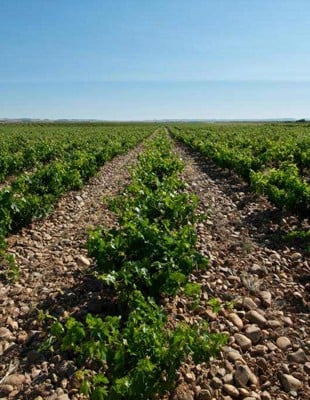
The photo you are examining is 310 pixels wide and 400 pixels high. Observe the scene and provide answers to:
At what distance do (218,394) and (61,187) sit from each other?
8269mm

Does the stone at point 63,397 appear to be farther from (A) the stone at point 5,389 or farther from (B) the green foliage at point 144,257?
(B) the green foliage at point 144,257

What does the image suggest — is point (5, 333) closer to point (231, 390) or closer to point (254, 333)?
point (231, 390)

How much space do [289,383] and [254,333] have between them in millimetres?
840

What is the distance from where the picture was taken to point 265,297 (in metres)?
5.64

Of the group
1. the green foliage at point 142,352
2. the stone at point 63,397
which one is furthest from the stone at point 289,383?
the stone at point 63,397

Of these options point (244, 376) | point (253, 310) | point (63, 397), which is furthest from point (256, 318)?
point (63, 397)

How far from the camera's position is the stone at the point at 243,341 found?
4.60 meters

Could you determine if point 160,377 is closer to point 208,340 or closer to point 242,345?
point 208,340

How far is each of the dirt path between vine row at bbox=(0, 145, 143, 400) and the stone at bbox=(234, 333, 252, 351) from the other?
1.82 meters

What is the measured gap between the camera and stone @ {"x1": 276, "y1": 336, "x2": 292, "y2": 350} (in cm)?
460

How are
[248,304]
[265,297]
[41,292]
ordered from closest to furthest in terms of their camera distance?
[248,304] → [265,297] → [41,292]

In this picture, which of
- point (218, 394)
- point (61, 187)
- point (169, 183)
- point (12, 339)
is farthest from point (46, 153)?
point (218, 394)

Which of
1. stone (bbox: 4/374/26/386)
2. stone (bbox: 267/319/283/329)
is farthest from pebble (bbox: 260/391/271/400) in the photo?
stone (bbox: 4/374/26/386)

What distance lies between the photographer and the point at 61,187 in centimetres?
1122
